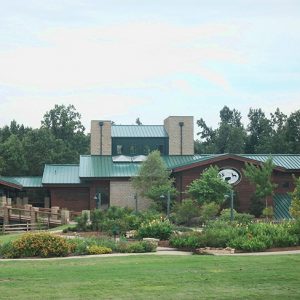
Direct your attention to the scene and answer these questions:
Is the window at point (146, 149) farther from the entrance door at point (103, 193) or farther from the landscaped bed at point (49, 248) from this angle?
the landscaped bed at point (49, 248)

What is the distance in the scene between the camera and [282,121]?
87.4 meters

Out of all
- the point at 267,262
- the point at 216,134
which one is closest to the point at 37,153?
the point at 216,134

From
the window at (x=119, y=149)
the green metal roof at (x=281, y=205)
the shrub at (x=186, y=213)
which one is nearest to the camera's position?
the shrub at (x=186, y=213)

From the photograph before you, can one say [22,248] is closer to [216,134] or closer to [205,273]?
[205,273]

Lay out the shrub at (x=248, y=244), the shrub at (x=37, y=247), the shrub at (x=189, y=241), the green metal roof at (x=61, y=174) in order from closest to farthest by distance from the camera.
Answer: the shrub at (x=37, y=247)
the shrub at (x=248, y=244)
the shrub at (x=189, y=241)
the green metal roof at (x=61, y=174)

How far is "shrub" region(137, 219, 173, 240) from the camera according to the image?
86.6 feet

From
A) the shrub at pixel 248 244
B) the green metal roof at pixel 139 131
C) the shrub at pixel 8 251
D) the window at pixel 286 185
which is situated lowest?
the shrub at pixel 8 251

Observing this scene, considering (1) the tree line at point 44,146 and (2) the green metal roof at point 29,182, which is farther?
(1) the tree line at point 44,146

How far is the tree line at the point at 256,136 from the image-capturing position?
75.9 m

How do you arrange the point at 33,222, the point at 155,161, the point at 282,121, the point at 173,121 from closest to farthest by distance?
1. the point at 33,222
2. the point at 155,161
3. the point at 173,121
4. the point at 282,121

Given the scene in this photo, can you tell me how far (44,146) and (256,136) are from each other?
31.8m

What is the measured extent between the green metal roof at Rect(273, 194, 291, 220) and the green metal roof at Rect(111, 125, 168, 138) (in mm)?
14073

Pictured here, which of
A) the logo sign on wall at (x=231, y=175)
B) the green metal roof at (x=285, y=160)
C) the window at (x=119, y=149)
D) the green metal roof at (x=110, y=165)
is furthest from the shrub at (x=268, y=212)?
the window at (x=119, y=149)

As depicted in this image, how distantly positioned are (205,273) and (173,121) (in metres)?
43.6
